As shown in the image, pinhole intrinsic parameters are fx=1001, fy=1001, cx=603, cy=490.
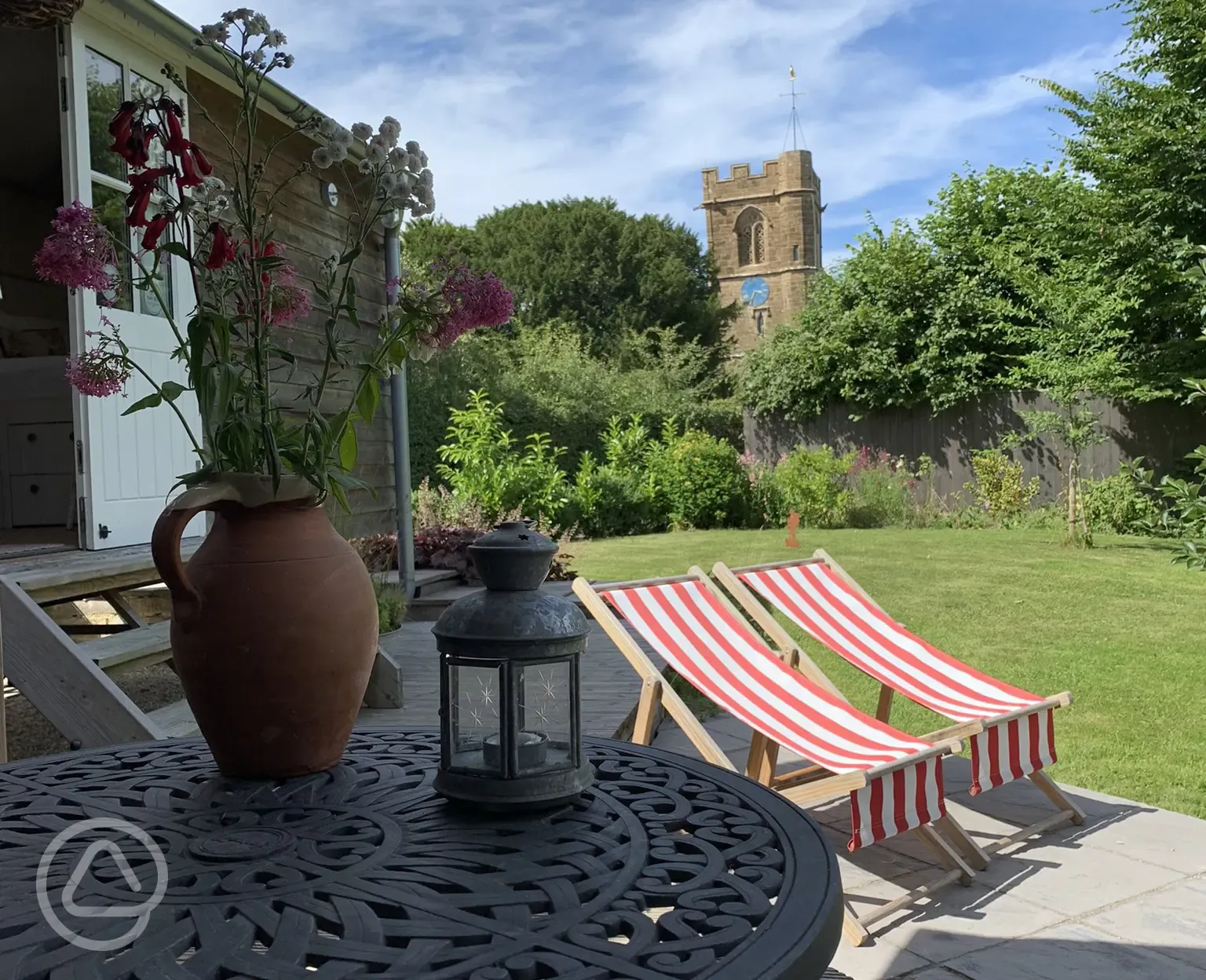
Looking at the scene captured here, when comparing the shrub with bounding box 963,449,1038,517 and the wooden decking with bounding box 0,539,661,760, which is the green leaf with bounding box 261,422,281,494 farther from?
the shrub with bounding box 963,449,1038,517

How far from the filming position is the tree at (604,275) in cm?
→ 2792

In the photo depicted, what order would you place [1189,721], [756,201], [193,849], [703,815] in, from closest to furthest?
[193,849] → [703,815] → [1189,721] → [756,201]

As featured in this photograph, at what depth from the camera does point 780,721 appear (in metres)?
2.77

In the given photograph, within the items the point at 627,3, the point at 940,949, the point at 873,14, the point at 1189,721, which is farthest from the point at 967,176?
the point at 940,949

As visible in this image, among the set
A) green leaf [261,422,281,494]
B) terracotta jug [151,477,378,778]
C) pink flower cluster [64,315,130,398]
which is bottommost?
terracotta jug [151,477,378,778]

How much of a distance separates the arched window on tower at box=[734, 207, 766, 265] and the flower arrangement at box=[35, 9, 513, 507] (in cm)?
4460

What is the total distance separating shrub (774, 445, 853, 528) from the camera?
11680mm

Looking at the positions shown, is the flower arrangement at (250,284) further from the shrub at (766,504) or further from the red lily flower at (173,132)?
the shrub at (766,504)

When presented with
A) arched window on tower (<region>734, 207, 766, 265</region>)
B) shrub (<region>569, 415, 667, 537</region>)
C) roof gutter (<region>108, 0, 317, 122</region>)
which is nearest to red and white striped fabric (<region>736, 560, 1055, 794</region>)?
roof gutter (<region>108, 0, 317, 122</region>)

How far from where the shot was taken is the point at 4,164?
6.60 m

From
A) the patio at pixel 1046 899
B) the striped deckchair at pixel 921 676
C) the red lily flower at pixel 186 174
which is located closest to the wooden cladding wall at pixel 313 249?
the striped deckchair at pixel 921 676

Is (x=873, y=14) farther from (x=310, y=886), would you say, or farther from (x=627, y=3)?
(x=310, y=886)

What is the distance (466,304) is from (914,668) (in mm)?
2328

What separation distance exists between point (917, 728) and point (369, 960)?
357 cm
